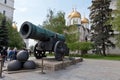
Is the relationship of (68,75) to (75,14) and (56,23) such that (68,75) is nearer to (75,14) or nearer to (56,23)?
(56,23)

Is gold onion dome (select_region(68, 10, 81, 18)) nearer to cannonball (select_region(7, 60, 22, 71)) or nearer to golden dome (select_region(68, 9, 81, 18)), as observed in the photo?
golden dome (select_region(68, 9, 81, 18))

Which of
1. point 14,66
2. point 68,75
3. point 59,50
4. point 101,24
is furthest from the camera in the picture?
point 101,24

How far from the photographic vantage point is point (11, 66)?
10930 millimetres

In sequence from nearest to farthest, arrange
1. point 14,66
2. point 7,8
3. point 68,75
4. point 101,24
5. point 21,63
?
point 68,75, point 14,66, point 21,63, point 101,24, point 7,8

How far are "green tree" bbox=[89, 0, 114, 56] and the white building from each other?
27.0 m

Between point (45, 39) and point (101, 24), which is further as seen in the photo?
point (101, 24)

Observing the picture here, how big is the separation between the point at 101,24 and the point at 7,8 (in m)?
31.7

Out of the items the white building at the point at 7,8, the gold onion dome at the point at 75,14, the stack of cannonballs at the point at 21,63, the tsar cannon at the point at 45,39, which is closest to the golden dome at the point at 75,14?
the gold onion dome at the point at 75,14

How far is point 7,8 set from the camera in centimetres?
5819

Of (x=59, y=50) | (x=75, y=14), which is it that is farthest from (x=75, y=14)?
(x=59, y=50)

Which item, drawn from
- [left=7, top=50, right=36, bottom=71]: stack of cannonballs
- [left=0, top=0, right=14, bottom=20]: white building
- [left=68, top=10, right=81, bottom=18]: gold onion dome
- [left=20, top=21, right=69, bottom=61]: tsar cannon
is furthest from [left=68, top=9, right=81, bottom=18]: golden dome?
[left=7, top=50, right=36, bottom=71]: stack of cannonballs

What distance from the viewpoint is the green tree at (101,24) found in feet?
124

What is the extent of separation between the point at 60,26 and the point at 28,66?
28210 millimetres

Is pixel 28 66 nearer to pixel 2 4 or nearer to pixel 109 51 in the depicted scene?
pixel 109 51
